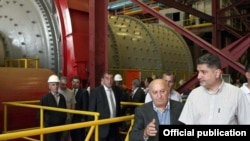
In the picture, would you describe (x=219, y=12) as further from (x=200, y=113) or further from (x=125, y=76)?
(x=200, y=113)

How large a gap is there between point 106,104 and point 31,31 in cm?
246

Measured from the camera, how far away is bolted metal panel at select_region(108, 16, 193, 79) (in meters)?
10.4

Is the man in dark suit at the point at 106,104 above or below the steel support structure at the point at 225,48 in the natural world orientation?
below

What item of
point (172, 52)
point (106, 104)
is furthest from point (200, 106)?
point (172, 52)

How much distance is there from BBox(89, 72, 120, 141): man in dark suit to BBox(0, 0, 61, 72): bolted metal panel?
6.01 ft

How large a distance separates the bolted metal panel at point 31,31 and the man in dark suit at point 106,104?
1831 mm

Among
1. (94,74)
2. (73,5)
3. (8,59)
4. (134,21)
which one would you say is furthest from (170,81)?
(134,21)

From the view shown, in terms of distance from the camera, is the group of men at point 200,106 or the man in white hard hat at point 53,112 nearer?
the group of men at point 200,106

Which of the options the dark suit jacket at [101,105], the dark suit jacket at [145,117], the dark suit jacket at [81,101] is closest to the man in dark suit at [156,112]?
the dark suit jacket at [145,117]

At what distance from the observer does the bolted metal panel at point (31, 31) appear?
5840 mm

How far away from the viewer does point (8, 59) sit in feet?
18.5

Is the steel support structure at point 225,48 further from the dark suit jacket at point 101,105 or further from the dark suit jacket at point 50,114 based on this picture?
the dark suit jacket at point 50,114

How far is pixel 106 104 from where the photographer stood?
14.9ft

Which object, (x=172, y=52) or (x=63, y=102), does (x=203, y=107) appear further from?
(x=172, y=52)
